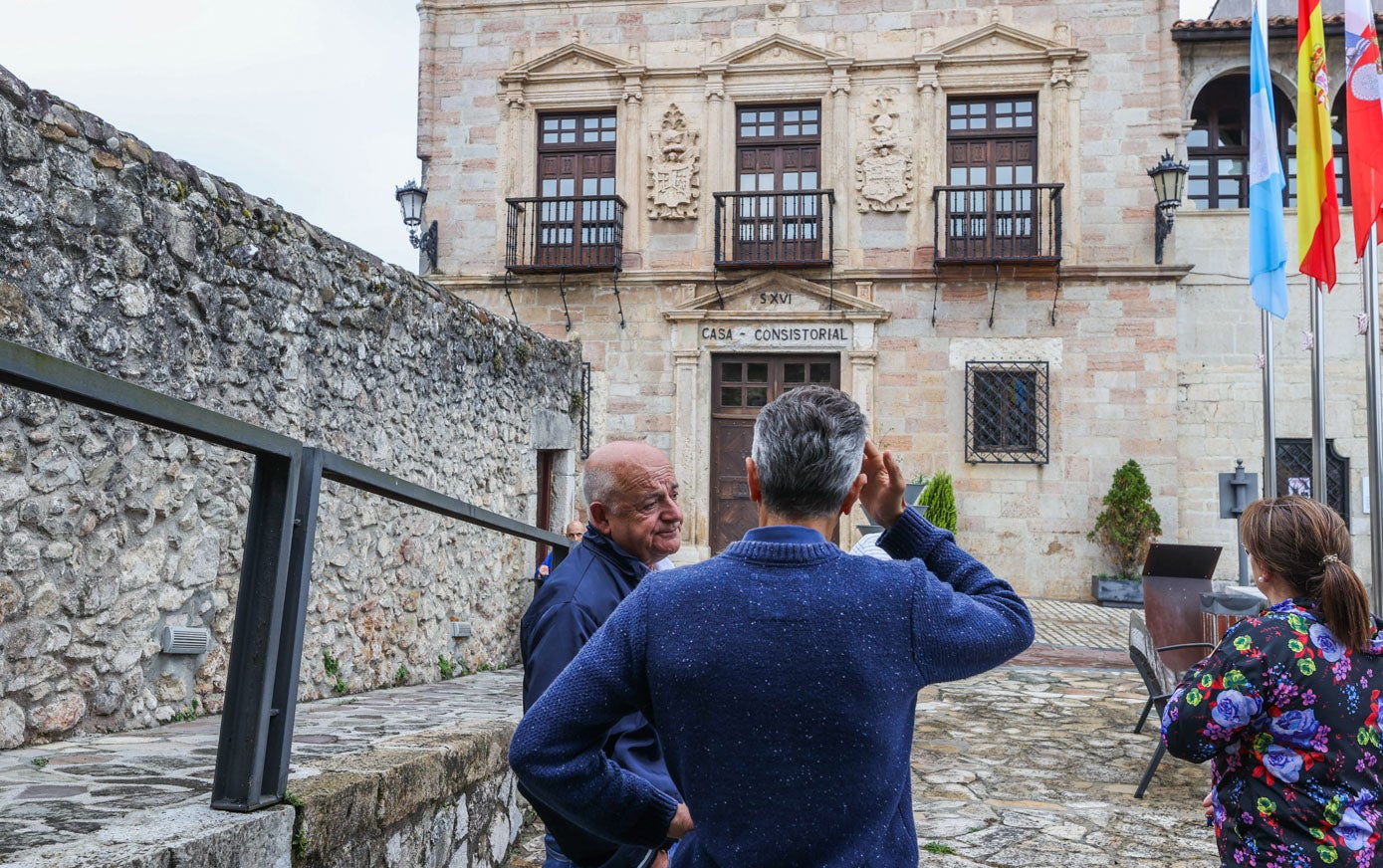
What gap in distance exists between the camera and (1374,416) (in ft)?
18.9

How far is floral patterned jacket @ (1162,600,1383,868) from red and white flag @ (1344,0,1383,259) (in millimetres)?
4715

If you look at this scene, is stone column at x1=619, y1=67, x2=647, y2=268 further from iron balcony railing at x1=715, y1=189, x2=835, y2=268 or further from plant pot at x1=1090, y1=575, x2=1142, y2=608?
plant pot at x1=1090, y1=575, x2=1142, y2=608

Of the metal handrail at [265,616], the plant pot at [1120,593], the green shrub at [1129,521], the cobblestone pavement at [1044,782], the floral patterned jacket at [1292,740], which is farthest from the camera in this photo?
the green shrub at [1129,521]

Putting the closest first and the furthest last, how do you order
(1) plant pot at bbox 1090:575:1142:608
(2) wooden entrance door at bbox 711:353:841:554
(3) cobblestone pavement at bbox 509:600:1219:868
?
(3) cobblestone pavement at bbox 509:600:1219:868
(1) plant pot at bbox 1090:575:1142:608
(2) wooden entrance door at bbox 711:353:841:554

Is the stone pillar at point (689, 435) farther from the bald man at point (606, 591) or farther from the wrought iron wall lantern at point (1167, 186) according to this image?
the bald man at point (606, 591)

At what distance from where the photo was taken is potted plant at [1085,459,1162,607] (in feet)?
40.6

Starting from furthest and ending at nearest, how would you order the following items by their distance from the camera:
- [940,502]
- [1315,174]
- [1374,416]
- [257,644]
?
[940,502] → [1315,174] → [1374,416] → [257,644]

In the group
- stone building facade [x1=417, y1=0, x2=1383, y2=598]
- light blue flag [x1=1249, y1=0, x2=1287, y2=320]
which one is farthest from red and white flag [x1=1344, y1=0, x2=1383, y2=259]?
stone building facade [x1=417, y1=0, x2=1383, y2=598]

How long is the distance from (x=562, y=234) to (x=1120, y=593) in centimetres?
841

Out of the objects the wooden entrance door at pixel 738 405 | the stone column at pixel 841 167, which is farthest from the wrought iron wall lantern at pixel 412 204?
the stone column at pixel 841 167

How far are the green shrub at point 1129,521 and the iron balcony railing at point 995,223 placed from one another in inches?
111

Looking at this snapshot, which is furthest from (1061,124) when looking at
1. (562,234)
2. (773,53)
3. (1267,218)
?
(562,234)

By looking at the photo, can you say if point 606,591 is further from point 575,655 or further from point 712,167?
point 712,167

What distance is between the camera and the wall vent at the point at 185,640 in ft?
12.5
